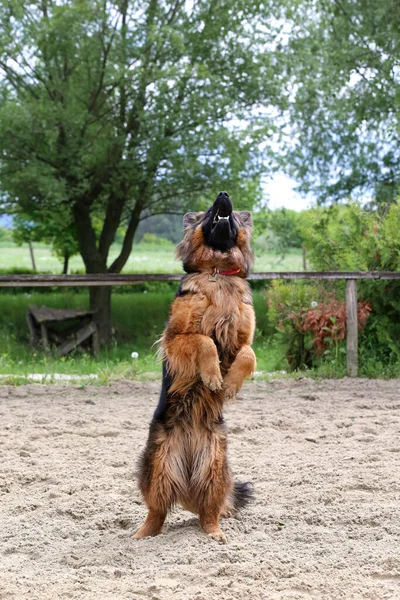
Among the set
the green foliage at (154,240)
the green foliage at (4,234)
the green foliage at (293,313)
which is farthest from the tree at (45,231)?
the green foliage at (154,240)

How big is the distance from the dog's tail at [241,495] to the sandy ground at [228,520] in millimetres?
112

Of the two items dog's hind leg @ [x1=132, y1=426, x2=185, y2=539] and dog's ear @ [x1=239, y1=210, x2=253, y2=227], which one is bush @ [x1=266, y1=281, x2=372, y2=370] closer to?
dog's ear @ [x1=239, y1=210, x2=253, y2=227]

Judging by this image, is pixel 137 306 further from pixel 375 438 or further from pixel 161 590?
pixel 161 590

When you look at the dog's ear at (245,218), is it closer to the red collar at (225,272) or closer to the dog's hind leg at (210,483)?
the red collar at (225,272)

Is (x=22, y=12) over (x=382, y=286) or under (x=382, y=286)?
over

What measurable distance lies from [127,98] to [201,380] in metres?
14.8

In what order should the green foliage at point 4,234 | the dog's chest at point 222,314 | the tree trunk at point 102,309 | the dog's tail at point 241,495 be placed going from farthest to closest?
the green foliage at point 4,234 < the tree trunk at point 102,309 < the dog's tail at point 241,495 < the dog's chest at point 222,314

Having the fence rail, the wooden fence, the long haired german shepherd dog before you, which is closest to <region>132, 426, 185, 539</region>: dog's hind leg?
the long haired german shepherd dog

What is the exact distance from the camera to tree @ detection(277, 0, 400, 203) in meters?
18.6

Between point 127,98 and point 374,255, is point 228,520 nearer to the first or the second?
point 374,255

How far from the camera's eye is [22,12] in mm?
16828

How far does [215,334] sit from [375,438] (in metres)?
3.05

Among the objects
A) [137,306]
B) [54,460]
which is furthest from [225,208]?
[137,306]

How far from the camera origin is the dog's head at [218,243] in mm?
4547
